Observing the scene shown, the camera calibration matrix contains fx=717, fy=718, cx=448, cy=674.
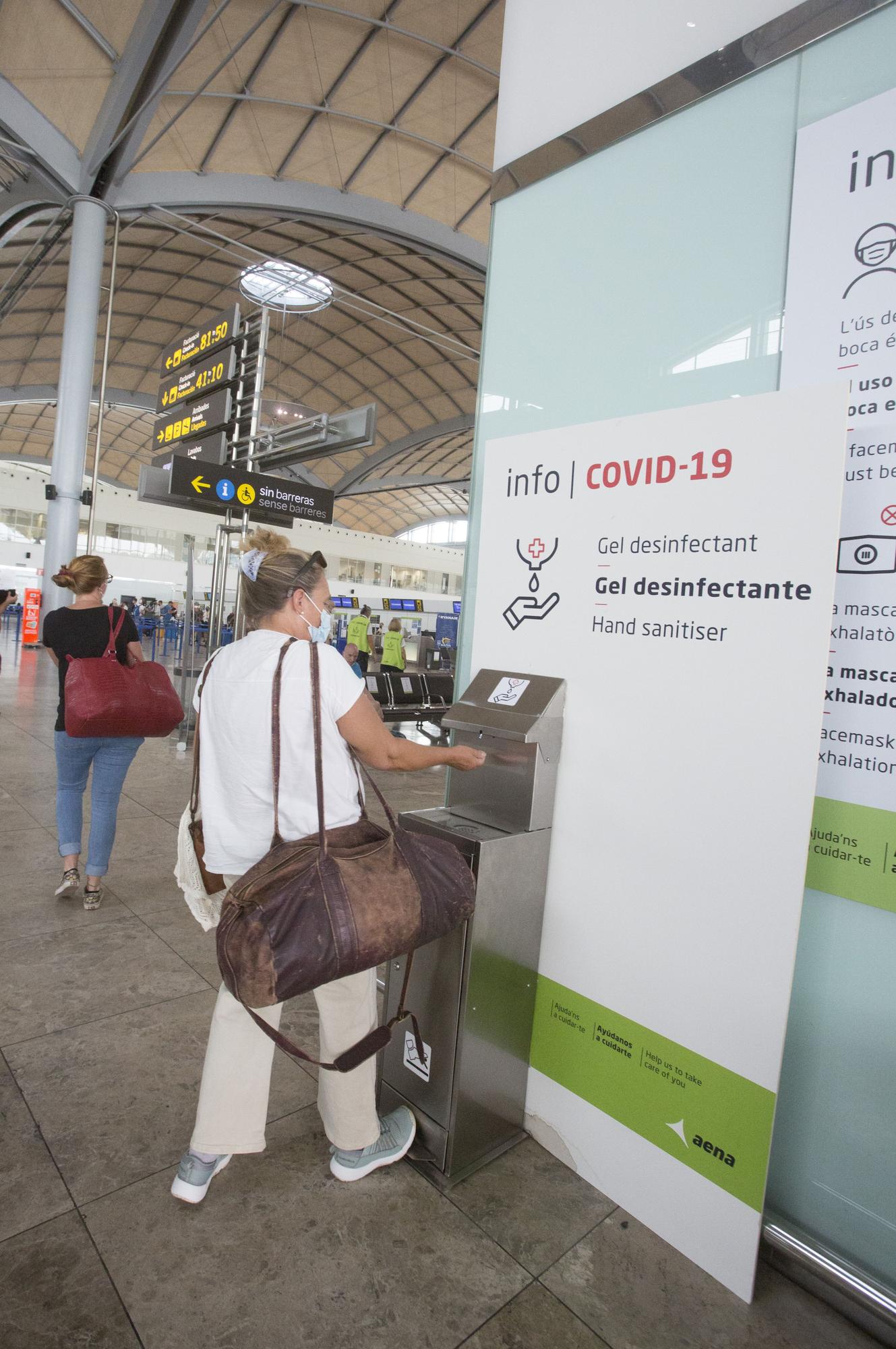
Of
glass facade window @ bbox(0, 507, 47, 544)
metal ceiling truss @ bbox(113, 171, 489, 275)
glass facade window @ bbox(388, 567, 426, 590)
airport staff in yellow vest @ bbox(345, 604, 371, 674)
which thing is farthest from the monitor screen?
metal ceiling truss @ bbox(113, 171, 489, 275)

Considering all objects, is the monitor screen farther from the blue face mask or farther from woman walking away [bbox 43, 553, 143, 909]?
the blue face mask

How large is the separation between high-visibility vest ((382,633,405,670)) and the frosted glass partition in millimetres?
10713

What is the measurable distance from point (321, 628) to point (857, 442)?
1381 mm

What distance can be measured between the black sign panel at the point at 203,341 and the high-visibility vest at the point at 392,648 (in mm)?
5489

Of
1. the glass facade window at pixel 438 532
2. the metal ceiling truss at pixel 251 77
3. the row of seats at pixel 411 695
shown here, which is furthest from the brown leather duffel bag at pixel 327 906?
the glass facade window at pixel 438 532

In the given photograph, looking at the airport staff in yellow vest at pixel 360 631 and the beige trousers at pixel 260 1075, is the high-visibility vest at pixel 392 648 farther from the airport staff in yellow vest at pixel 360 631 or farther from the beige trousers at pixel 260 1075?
the beige trousers at pixel 260 1075

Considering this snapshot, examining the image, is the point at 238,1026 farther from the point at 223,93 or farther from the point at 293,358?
the point at 293,358

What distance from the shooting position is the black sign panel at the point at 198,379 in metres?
7.87

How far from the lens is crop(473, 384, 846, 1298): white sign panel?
5.20 ft

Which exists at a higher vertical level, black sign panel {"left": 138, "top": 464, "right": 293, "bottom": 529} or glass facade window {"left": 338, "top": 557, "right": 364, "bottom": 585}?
glass facade window {"left": 338, "top": 557, "right": 364, "bottom": 585}

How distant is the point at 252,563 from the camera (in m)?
1.83

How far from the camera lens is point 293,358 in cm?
2436

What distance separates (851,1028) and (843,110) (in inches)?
83.2

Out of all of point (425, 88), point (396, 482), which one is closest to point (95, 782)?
point (425, 88)
